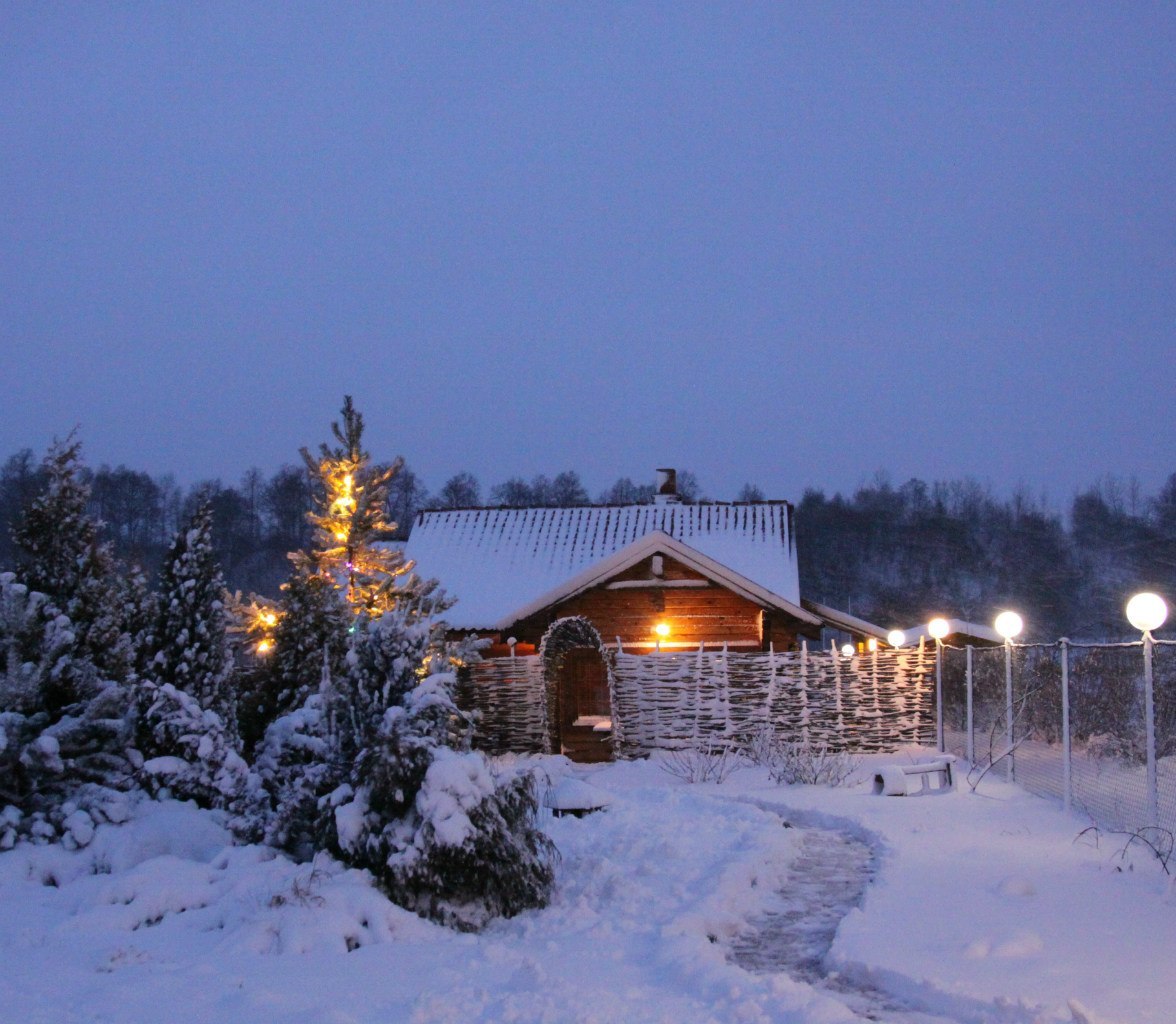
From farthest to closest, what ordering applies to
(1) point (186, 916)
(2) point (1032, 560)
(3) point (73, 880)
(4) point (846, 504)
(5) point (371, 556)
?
(4) point (846, 504)
(2) point (1032, 560)
(5) point (371, 556)
(3) point (73, 880)
(1) point (186, 916)

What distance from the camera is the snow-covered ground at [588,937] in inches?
197

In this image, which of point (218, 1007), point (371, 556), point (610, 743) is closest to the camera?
point (218, 1007)

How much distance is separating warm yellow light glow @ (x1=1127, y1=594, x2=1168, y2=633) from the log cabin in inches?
394

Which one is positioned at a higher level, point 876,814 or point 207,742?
point 207,742

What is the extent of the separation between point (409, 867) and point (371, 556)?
361 inches

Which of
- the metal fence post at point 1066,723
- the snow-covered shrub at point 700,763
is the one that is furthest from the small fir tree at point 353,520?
the metal fence post at point 1066,723

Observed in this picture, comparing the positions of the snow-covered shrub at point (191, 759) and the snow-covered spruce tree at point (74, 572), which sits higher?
the snow-covered spruce tree at point (74, 572)

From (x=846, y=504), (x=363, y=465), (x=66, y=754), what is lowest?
(x=66, y=754)

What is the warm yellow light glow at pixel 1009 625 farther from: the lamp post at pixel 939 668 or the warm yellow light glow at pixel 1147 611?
the warm yellow light glow at pixel 1147 611

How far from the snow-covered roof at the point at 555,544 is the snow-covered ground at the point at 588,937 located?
14.9m

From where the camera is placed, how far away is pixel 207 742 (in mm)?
8961

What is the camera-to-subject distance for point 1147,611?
827cm

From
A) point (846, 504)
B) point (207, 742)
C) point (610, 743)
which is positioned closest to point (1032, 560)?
point (846, 504)

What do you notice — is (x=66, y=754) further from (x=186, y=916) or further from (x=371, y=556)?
(x=371, y=556)
